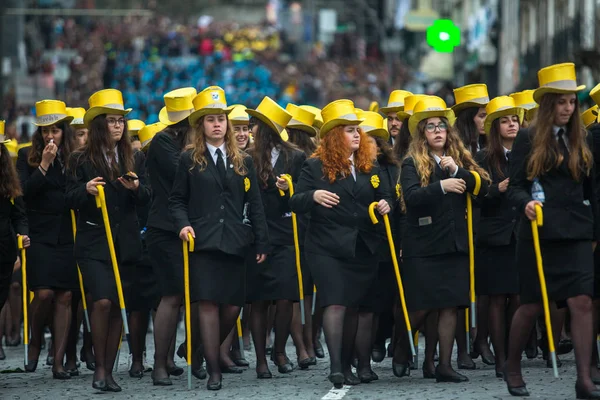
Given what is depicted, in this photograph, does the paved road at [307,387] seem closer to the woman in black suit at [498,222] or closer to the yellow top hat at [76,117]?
the woman in black suit at [498,222]

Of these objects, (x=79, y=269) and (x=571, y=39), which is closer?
(x=79, y=269)

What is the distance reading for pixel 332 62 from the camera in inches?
2746

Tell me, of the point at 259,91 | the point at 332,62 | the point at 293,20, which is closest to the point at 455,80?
the point at 259,91

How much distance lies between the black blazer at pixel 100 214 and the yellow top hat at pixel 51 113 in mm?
805

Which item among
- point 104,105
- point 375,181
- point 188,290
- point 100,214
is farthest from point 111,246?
point 375,181

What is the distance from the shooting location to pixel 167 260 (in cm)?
1246

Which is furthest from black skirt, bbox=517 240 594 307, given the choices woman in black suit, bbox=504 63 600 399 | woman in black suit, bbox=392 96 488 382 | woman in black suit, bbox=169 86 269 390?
woman in black suit, bbox=169 86 269 390

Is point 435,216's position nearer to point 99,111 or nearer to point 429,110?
point 429,110

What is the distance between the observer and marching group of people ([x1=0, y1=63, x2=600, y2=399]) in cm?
1191

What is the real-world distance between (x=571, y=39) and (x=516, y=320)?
23.3 metres

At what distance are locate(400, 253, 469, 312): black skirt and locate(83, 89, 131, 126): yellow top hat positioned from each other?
2.50 m

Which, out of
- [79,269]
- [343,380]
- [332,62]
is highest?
[332,62]

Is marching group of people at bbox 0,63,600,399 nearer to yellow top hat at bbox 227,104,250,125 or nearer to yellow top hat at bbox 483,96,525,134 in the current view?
yellow top hat at bbox 483,96,525,134

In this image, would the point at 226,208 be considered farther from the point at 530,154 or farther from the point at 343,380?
the point at 530,154
